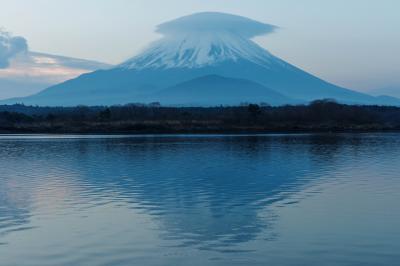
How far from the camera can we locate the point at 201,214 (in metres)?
12.2

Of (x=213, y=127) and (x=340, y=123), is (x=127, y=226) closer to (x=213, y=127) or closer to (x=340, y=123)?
(x=213, y=127)

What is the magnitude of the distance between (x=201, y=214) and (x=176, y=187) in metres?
4.22

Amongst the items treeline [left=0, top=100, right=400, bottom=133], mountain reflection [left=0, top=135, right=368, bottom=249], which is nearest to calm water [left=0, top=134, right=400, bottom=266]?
mountain reflection [left=0, top=135, right=368, bottom=249]

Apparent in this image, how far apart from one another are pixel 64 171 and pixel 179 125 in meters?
38.7

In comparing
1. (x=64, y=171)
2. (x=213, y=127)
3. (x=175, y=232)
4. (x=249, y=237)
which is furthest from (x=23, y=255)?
(x=213, y=127)

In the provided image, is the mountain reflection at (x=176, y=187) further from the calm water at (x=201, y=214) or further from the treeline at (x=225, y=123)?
the treeline at (x=225, y=123)

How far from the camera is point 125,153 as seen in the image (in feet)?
97.3

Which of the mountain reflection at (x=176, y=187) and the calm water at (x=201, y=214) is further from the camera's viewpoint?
the mountain reflection at (x=176, y=187)

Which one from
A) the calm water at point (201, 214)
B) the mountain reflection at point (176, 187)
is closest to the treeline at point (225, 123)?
the mountain reflection at point (176, 187)

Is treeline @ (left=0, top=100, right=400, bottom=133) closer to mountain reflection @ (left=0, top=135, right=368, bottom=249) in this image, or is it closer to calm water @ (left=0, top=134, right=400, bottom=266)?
mountain reflection @ (left=0, top=135, right=368, bottom=249)

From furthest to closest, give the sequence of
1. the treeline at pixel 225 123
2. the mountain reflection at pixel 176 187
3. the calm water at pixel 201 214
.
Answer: the treeline at pixel 225 123 → the mountain reflection at pixel 176 187 → the calm water at pixel 201 214

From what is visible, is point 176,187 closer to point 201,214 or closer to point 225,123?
point 201,214

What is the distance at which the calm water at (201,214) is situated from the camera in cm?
907

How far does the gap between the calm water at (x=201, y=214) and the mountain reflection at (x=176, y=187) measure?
0.03 metres
